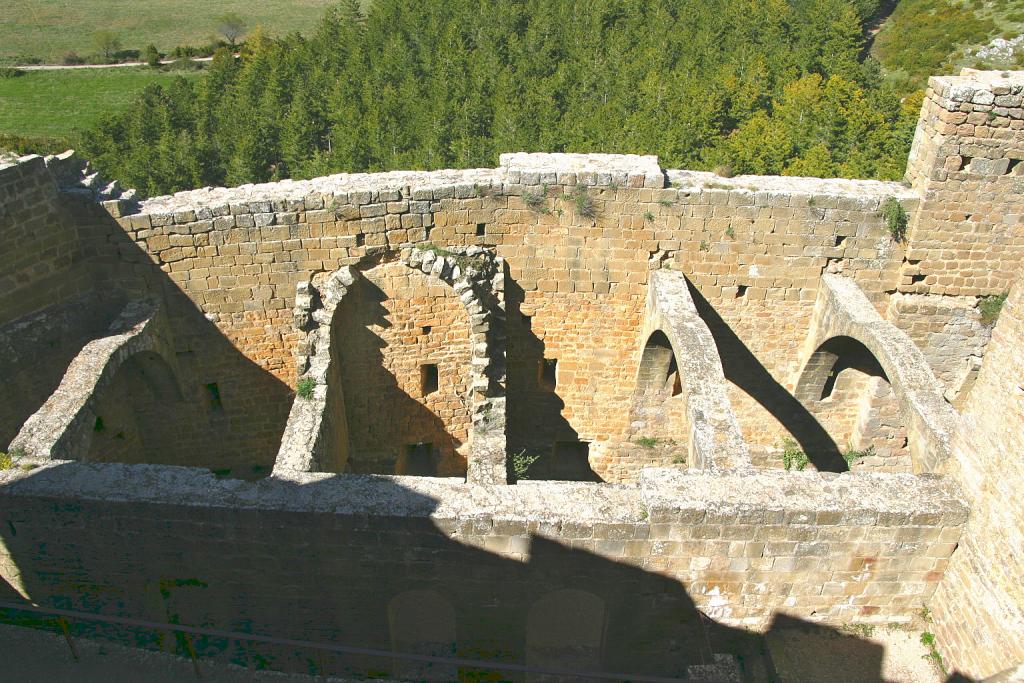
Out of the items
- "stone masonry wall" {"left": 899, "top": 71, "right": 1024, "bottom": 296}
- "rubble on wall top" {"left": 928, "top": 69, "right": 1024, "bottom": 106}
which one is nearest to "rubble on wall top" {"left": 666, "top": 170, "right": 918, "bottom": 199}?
"stone masonry wall" {"left": 899, "top": 71, "right": 1024, "bottom": 296}

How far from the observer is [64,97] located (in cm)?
4284

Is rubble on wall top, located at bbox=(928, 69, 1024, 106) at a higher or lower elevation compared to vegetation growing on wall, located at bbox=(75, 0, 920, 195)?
higher

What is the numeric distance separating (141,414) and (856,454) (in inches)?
355

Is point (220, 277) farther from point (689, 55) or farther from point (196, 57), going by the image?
point (196, 57)

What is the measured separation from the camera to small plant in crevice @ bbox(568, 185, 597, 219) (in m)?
9.11

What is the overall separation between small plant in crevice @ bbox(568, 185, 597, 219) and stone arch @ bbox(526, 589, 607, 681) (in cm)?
417

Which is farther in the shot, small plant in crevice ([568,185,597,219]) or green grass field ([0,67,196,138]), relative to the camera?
green grass field ([0,67,196,138])

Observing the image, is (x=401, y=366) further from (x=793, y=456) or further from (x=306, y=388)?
(x=793, y=456)

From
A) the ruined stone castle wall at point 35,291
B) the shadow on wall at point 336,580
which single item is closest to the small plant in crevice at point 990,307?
the shadow on wall at point 336,580

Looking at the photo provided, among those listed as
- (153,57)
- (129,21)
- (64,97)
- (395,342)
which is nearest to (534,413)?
(395,342)

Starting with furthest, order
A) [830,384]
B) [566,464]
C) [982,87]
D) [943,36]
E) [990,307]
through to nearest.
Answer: [943,36] < [566,464] < [830,384] < [990,307] < [982,87]

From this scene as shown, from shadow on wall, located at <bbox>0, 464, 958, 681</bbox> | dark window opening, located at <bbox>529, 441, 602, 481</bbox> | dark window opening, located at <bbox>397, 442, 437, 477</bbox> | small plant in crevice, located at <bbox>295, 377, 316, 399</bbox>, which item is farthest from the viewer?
dark window opening, located at <bbox>529, 441, 602, 481</bbox>

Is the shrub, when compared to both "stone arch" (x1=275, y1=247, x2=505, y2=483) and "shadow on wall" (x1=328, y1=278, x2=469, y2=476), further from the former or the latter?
"stone arch" (x1=275, y1=247, x2=505, y2=483)

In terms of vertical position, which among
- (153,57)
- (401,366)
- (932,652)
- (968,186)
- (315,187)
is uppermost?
(968,186)
